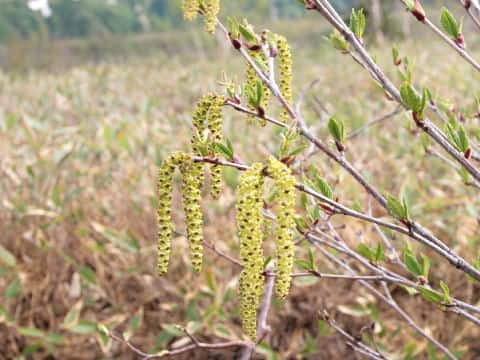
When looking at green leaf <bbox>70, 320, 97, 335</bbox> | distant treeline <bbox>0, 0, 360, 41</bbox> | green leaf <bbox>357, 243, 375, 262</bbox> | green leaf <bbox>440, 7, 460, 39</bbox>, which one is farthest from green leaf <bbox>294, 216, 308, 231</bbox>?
distant treeline <bbox>0, 0, 360, 41</bbox>

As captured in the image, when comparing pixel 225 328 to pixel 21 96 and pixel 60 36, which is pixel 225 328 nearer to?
pixel 21 96

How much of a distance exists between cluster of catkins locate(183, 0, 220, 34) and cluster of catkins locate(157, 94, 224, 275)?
0.90ft

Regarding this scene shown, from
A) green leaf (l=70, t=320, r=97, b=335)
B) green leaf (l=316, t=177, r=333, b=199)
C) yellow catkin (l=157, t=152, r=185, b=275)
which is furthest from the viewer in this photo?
green leaf (l=70, t=320, r=97, b=335)

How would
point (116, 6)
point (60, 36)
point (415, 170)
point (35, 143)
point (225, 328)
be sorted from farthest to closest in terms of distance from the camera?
1. point (116, 6)
2. point (60, 36)
3. point (415, 170)
4. point (35, 143)
5. point (225, 328)

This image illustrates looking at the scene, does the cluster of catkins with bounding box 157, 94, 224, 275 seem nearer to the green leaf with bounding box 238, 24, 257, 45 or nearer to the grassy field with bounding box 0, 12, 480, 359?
the green leaf with bounding box 238, 24, 257, 45

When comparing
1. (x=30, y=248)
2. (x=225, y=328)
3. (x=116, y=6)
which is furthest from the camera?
(x=116, y=6)

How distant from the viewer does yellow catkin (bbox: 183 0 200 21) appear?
1.31 meters

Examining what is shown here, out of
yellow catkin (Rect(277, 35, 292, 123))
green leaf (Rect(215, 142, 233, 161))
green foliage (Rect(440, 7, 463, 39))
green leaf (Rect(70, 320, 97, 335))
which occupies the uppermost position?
green foliage (Rect(440, 7, 463, 39))

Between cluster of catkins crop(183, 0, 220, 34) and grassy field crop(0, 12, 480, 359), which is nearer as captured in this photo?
cluster of catkins crop(183, 0, 220, 34)

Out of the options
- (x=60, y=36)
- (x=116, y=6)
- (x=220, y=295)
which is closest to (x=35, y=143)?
(x=220, y=295)

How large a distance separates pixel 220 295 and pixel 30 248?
1.06 metres

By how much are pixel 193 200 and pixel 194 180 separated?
0.03 metres

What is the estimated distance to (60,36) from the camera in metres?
38.8

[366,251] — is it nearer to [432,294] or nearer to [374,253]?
[374,253]
